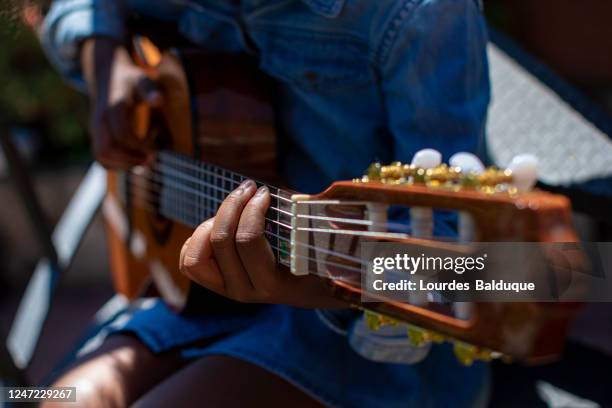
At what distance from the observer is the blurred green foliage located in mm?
2650

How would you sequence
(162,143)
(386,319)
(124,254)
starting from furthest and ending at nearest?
(124,254)
(162,143)
(386,319)

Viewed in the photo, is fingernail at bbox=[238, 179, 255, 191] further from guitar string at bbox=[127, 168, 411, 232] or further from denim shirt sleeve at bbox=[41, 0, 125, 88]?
denim shirt sleeve at bbox=[41, 0, 125, 88]

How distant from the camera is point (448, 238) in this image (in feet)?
1.83

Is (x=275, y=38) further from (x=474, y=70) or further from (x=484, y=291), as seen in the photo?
(x=484, y=291)

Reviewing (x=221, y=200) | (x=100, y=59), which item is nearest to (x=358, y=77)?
(x=221, y=200)

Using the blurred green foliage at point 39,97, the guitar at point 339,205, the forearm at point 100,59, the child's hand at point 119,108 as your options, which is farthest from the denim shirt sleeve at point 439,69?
the blurred green foliage at point 39,97

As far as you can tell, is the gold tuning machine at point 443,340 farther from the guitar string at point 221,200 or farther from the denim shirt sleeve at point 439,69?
the denim shirt sleeve at point 439,69

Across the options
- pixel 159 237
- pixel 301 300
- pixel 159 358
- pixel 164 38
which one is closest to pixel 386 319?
pixel 301 300

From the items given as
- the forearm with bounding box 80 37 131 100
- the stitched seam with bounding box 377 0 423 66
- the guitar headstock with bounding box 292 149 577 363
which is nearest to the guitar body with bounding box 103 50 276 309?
the forearm with bounding box 80 37 131 100

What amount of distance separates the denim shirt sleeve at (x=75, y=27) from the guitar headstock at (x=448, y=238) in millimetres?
813

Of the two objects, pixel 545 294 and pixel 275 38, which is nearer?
pixel 545 294

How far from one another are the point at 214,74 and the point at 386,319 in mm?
596

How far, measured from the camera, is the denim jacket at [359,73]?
849 millimetres

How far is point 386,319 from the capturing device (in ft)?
2.04
